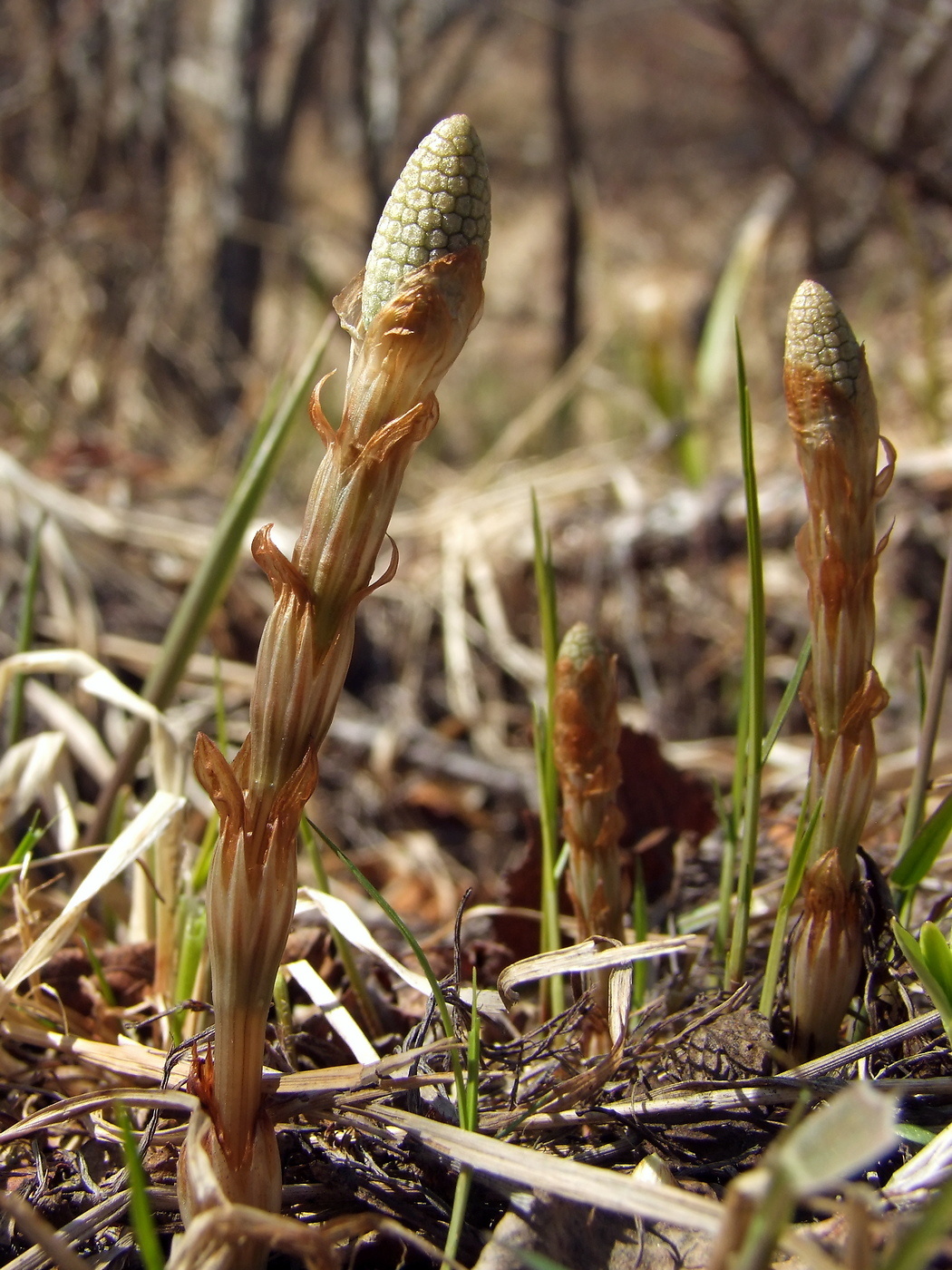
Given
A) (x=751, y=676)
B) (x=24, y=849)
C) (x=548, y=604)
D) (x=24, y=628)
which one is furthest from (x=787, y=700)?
(x=24, y=628)

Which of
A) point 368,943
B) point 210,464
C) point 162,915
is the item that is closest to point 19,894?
point 162,915

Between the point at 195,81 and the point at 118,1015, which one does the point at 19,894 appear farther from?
the point at 195,81

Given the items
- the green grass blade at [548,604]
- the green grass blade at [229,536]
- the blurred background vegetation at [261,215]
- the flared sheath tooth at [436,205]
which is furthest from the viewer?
the blurred background vegetation at [261,215]

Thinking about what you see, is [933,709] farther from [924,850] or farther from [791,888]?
[791,888]

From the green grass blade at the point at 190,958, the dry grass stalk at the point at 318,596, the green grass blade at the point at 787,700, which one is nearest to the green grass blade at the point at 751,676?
the green grass blade at the point at 787,700

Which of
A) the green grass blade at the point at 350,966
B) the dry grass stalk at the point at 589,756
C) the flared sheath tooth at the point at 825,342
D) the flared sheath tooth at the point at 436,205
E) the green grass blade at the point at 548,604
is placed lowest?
the green grass blade at the point at 350,966

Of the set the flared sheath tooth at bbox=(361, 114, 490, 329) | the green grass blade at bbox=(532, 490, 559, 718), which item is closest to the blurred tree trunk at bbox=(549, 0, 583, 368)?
the green grass blade at bbox=(532, 490, 559, 718)

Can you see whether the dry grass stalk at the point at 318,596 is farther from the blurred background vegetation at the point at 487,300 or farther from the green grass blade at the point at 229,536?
the blurred background vegetation at the point at 487,300
